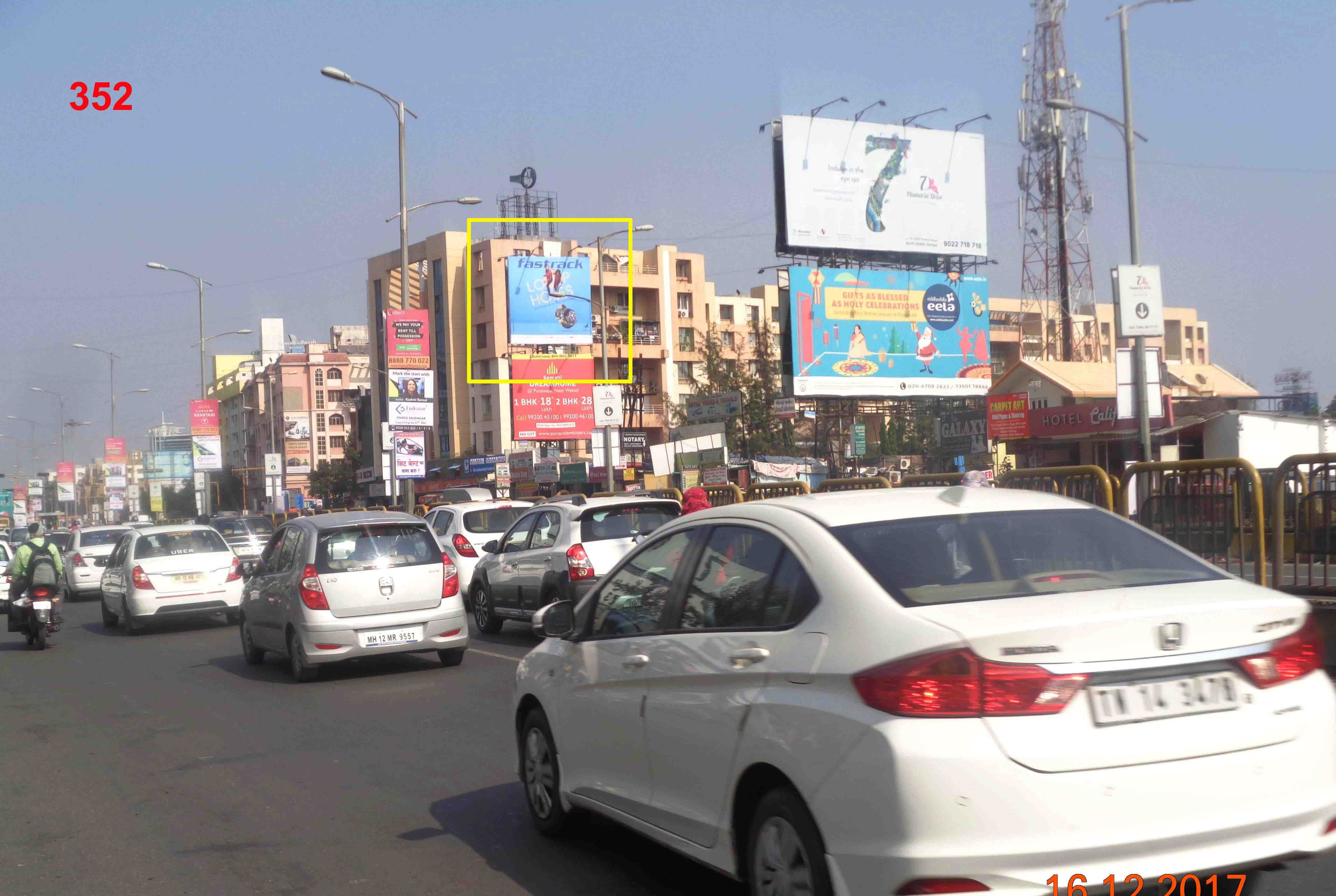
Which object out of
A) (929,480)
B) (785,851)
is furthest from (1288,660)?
(929,480)

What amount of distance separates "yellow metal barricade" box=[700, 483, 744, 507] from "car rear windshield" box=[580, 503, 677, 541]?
4338 millimetres

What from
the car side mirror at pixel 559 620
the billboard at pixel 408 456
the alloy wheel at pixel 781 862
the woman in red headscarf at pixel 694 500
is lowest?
the alloy wheel at pixel 781 862

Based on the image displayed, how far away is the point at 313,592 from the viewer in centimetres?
1202

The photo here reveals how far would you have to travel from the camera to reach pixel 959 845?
11.3 feet

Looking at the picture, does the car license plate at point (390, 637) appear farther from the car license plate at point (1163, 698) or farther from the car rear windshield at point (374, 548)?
the car license plate at point (1163, 698)

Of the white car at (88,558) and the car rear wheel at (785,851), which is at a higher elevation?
the car rear wheel at (785,851)

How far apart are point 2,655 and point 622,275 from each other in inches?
2606

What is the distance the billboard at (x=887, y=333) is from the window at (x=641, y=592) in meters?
41.0

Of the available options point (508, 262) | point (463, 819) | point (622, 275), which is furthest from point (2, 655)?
point (622, 275)

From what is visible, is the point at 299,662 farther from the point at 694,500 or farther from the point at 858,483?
the point at 858,483

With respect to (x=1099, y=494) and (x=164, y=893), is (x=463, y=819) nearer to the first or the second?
(x=164, y=893)

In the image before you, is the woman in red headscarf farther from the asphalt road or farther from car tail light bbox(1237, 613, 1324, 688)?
car tail light bbox(1237, 613, 1324, 688)

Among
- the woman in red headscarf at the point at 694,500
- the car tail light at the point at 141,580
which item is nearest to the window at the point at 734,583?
the woman in red headscarf at the point at 694,500

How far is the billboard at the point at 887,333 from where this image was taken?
153 feet
